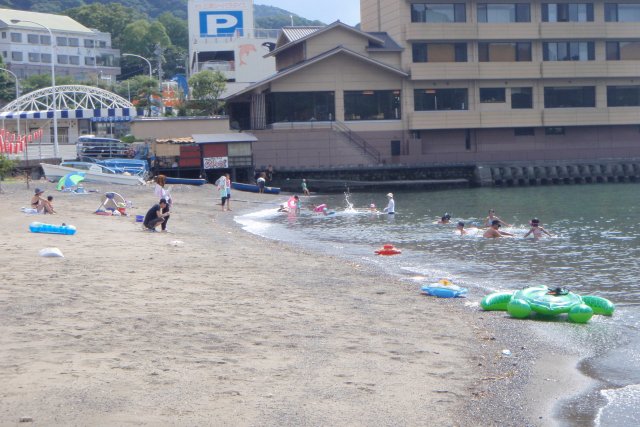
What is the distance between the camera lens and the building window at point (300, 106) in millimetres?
67938

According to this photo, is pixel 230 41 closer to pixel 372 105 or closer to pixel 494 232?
pixel 372 105

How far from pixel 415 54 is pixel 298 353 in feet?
198

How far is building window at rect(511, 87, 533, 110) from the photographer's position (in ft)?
235

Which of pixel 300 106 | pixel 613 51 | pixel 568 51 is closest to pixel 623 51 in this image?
pixel 613 51

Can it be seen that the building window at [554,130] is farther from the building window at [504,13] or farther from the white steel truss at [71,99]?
the white steel truss at [71,99]

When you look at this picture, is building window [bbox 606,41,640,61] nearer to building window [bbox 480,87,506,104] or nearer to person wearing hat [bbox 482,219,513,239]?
building window [bbox 480,87,506,104]

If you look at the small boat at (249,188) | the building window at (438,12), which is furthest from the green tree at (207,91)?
the small boat at (249,188)

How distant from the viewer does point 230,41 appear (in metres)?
105

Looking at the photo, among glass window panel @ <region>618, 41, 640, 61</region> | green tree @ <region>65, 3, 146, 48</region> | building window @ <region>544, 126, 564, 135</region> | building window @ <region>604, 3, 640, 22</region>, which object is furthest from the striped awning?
green tree @ <region>65, 3, 146, 48</region>

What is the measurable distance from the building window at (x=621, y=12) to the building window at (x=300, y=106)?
24092mm

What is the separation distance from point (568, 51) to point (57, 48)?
248ft

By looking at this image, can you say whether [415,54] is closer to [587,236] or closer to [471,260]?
[587,236]

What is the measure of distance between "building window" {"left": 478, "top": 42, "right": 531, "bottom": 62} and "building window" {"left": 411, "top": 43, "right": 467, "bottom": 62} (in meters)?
2.10

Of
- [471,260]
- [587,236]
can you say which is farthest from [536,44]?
[471,260]
